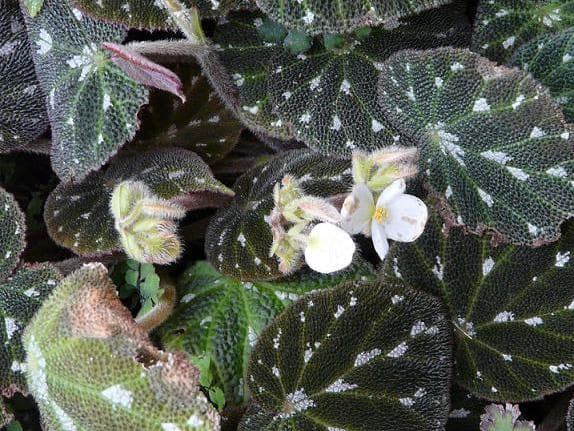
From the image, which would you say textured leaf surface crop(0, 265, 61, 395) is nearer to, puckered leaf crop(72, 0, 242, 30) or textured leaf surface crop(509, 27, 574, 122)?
puckered leaf crop(72, 0, 242, 30)

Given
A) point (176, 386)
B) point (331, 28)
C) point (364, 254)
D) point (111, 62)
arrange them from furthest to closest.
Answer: point (364, 254) → point (111, 62) → point (331, 28) → point (176, 386)

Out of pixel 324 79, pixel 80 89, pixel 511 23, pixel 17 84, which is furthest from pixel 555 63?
pixel 17 84

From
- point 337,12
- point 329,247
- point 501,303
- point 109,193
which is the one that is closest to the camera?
point 329,247

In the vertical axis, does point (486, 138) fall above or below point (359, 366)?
above

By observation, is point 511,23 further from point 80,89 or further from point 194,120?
point 80,89

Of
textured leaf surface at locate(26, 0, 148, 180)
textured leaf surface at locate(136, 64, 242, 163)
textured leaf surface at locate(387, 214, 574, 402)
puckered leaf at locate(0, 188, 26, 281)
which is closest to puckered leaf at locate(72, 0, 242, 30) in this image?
textured leaf surface at locate(26, 0, 148, 180)

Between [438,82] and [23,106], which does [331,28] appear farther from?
[23,106]

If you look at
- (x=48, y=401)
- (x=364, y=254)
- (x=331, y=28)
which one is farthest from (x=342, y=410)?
(x=331, y=28)
